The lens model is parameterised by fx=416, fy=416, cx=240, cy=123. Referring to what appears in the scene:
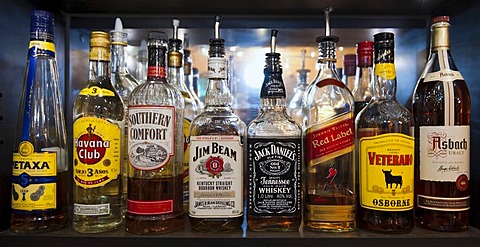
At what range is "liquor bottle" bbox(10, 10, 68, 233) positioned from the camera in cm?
80

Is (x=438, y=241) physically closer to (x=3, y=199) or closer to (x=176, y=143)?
(x=176, y=143)

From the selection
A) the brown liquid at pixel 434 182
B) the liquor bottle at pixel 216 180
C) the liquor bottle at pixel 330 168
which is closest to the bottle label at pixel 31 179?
the liquor bottle at pixel 216 180

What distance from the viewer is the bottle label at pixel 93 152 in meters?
0.81

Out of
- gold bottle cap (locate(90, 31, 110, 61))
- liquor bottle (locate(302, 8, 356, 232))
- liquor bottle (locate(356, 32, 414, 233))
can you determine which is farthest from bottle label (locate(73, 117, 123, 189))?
liquor bottle (locate(356, 32, 414, 233))

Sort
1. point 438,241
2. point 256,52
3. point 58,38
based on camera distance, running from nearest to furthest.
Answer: point 438,241 < point 58,38 < point 256,52

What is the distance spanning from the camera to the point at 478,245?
30.7 inches

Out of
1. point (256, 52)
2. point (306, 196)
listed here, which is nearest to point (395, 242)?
point (306, 196)

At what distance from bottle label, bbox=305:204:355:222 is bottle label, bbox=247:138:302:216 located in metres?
0.04

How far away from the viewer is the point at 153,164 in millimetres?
795

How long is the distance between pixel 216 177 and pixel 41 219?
1.14 feet

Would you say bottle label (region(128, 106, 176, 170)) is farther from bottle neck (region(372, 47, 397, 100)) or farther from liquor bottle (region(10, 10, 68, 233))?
bottle neck (region(372, 47, 397, 100))

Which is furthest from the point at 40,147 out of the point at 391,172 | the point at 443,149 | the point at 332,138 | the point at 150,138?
the point at 443,149

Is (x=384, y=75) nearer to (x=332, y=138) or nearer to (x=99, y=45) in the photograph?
(x=332, y=138)

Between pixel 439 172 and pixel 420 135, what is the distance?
0.08m
